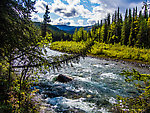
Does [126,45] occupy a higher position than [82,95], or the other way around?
[126,45]

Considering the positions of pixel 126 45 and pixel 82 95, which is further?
pixel 126 45

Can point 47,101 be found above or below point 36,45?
below

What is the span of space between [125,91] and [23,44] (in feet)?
30.4

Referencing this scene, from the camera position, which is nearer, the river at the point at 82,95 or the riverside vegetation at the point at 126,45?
the riverside vegetation at the point at 126,45

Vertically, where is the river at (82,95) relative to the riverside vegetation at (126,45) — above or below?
below

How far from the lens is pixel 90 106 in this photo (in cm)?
676

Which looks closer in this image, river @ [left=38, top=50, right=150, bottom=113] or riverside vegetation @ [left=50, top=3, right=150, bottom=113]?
riverside vegetation @ [left=50, top=3, right=150, bottom=113]

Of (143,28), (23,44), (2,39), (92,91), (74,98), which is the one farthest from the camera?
(143,28)

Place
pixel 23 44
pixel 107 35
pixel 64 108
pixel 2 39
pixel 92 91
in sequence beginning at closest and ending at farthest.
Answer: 1. pixel 2 39
2. pixel 23 44
3. pixel 64 108
4. pixel 92 91
5. pixel 107 35

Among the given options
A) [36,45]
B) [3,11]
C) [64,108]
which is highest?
[3,11]

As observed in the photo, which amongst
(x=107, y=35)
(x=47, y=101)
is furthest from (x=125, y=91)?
(x=107, y=35)

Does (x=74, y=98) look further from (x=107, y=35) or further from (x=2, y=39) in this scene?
(x=107, y=35)

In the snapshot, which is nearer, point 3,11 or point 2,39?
point 3,11

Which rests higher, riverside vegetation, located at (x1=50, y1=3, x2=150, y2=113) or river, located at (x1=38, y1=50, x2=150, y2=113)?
riverside vegetation, located at (x1=50, y1=3, x2=150, y2=113)
